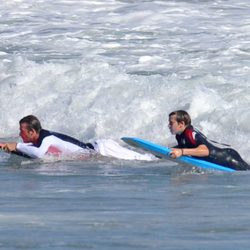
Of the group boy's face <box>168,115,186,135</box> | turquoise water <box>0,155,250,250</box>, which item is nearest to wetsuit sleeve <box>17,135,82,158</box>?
turquoise water <box>0,155,250,250</box>

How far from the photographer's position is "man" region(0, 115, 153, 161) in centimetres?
1240

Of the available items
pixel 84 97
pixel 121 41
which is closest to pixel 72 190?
pixel 84 97

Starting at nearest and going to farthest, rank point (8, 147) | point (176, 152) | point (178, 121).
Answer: point (176, 152)
point (178, 121)
point (8, 147)

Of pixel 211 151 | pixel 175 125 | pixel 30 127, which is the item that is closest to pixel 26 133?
pixel 30 127

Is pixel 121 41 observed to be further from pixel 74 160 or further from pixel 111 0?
pixel 74 160

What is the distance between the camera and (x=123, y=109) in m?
15.5

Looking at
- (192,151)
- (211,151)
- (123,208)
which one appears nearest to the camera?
(123,208)

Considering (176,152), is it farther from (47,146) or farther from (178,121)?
(47,146)

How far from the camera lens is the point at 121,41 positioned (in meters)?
20.3

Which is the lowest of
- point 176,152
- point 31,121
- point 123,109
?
point 123,109

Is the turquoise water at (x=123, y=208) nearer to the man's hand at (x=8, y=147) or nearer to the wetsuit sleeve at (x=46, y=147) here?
the man's hand at (x=8, y=147)

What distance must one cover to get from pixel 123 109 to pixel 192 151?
4.28m

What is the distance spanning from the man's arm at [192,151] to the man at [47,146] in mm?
960

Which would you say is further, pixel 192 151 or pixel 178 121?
pixel 178 121
